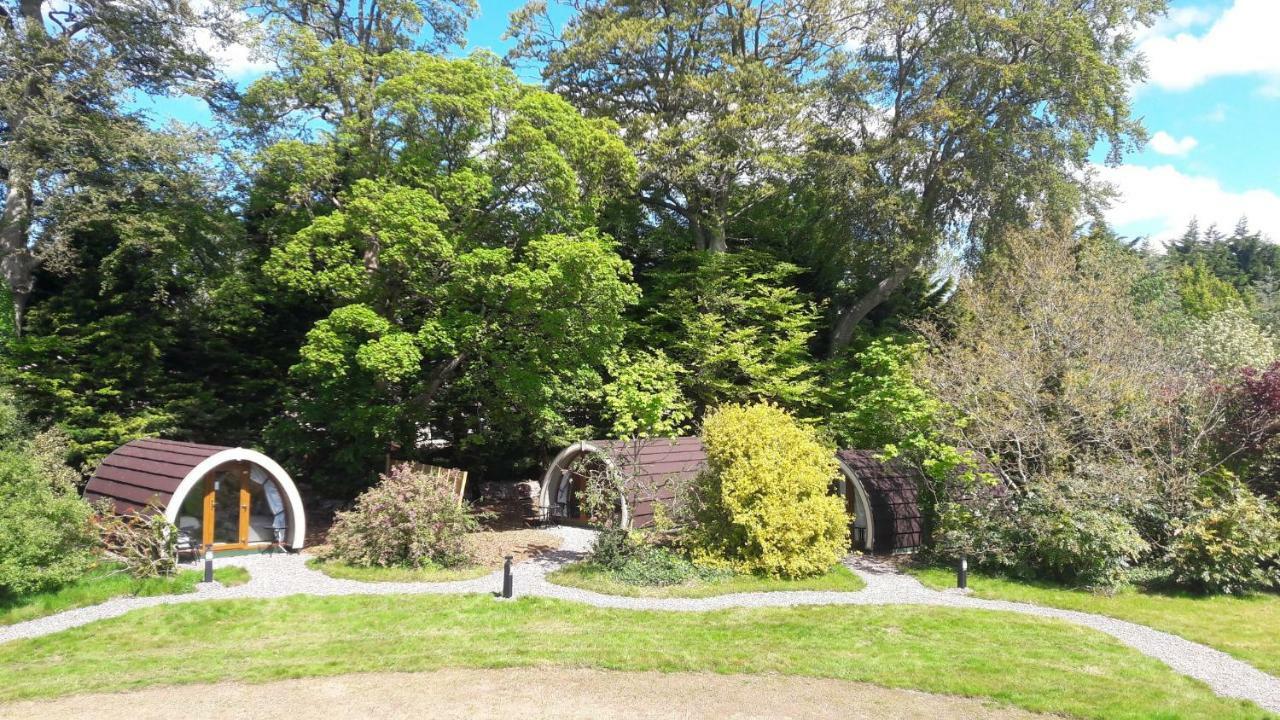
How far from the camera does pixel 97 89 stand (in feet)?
62.5

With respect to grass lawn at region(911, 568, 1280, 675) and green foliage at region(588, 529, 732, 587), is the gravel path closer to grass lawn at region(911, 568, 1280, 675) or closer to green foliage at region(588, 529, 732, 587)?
grass lawn at region(911, 568, 1280, 675)

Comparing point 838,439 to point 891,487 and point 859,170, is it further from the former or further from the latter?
point 859,170

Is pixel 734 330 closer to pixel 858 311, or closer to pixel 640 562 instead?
pixel 858 311

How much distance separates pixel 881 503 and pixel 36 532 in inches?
629

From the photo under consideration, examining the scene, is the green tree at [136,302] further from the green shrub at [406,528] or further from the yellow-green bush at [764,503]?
the yellow-green bush at [764,503]

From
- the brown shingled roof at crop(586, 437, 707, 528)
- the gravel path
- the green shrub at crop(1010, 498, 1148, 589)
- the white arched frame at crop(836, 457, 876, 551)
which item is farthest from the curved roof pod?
the green shrub at crop(1010, 498, 1148, 589)

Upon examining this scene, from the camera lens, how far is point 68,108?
18.0 metres

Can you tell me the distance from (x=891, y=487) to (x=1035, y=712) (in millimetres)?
9969

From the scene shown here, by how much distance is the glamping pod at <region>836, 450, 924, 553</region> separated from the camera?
1703 cm

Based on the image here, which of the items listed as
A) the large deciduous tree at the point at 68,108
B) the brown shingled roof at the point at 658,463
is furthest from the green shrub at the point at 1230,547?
the large deciduous tree at the point at 68,108

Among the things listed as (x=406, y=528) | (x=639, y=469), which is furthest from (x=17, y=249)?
(x=639, y=469)

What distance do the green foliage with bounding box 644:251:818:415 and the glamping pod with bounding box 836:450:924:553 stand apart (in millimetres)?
5987

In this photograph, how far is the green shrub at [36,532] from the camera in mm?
11359

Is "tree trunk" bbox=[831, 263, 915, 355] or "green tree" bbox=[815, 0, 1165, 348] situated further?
"tree trunk" bbox=[831, 263, 915, 355]
